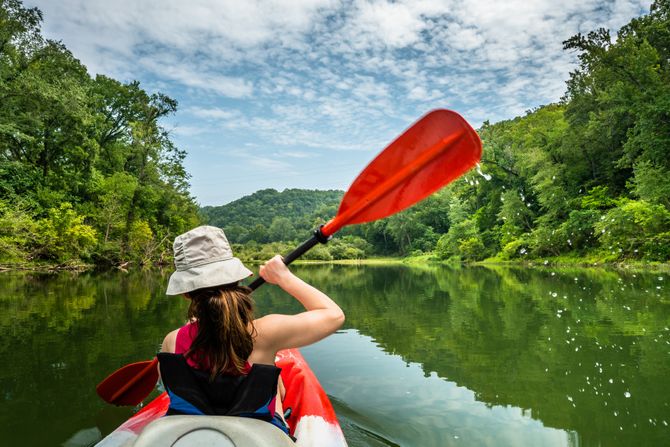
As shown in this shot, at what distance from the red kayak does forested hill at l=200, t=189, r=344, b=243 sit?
48784mm

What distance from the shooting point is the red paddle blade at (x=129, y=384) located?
9.70ft

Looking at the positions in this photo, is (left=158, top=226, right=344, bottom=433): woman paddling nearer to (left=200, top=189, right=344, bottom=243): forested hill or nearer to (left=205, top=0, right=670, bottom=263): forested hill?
(left=205, top=0, right=670, bottom=263): forested hill

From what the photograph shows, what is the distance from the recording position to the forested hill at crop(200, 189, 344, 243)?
67000mm

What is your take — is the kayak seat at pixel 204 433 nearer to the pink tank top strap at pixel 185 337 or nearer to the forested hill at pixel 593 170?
the pink tank top strap at pixel 185 337

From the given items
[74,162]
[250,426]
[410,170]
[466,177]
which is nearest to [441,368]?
[410,170]

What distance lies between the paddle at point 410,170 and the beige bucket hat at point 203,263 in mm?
565

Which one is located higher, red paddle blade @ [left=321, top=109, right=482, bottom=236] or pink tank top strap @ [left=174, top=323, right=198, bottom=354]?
red paddle blade @ [left=321, top=109, right=482, bottom=236]

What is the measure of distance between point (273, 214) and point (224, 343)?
88371mm

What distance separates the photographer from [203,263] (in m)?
1.61

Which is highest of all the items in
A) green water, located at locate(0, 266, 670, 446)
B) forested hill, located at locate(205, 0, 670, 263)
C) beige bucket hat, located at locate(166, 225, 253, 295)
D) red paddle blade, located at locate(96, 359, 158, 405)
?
forested hill, located at locate(205, 0, 670, 263)

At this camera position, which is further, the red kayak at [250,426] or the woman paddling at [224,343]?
the woman paddling at [224,343]

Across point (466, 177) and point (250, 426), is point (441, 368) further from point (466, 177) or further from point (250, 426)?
point (466, 177)

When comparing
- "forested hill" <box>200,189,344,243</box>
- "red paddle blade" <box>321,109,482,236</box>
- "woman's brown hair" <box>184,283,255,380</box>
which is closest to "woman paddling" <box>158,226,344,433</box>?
"woman's brown hair" <box>184,283,255,380</box>

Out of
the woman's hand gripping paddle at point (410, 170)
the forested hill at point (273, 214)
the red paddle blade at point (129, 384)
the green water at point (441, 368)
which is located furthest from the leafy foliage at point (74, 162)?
the forested hill at point (273, 214)
